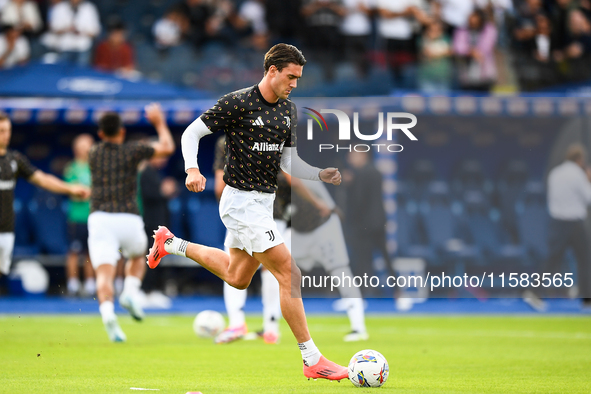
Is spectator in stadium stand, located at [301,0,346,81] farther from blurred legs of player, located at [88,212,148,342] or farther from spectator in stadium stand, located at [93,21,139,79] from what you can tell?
blurred legs of player, located at [88,212,148,342]

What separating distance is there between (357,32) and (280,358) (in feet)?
38.3

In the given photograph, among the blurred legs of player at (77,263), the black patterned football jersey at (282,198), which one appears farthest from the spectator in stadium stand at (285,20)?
Answer: the black patterned football jersey at (282,198)

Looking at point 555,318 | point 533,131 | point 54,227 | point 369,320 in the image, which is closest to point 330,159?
point 369,320

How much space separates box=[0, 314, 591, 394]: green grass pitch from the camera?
20.7 ft

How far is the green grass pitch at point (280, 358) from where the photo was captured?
630 cm

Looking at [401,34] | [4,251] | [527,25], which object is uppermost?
[527,25]

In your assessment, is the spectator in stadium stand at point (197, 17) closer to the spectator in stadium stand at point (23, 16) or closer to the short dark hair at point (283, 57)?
the spectator in stadium stand at point (23, 16)

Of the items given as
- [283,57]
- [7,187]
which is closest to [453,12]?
[7,187]

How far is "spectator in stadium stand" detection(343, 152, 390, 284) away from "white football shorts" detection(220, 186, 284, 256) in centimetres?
807

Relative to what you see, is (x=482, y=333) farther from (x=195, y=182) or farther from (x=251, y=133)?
(x=195, y=182)

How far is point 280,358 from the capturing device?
8.42m

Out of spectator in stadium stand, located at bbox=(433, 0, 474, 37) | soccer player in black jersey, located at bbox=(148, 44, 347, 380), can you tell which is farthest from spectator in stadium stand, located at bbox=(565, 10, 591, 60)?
soccer player in black jersey, located at bbox=(148, 44, 347, 380)

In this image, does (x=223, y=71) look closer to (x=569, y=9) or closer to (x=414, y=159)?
(x=414, y=159)

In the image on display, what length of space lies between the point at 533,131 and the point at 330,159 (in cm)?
588
